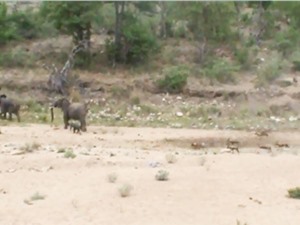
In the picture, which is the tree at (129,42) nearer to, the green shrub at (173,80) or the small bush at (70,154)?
the green shrub at (173,80)

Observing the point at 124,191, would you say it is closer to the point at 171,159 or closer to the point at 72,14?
the point at 171,159

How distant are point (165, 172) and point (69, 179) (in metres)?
1.96

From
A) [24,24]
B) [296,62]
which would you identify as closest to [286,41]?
[296,62]

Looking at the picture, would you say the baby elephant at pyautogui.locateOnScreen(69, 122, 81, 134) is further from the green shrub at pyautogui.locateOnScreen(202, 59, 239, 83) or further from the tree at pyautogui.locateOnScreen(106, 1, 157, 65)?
the green shrub at pyautogui.locateOnScreen(202, 59, 239, 83)

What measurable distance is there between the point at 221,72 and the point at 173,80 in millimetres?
2319

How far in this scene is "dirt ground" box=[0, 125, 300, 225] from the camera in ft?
43.3

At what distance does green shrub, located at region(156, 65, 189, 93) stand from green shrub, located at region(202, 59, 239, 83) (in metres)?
1.14

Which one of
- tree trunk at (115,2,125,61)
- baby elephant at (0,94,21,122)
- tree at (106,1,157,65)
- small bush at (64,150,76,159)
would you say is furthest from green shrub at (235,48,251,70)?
small bush at (64,150,76,159)

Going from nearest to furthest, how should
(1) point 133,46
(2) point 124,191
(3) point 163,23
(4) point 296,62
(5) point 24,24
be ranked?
(2) point 124,191
(1) point 133,46
(4) point 296,62
(5) point 24,24
(3) point 163,23

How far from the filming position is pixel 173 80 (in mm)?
31828

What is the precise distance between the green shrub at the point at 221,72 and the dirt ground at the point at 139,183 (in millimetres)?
10131

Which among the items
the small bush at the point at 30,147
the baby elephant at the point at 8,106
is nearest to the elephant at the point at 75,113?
the baby elephant at the point at 8,106

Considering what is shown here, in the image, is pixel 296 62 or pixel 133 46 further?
pixel 296 62

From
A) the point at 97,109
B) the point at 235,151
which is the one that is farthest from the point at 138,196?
the point at 97,109
